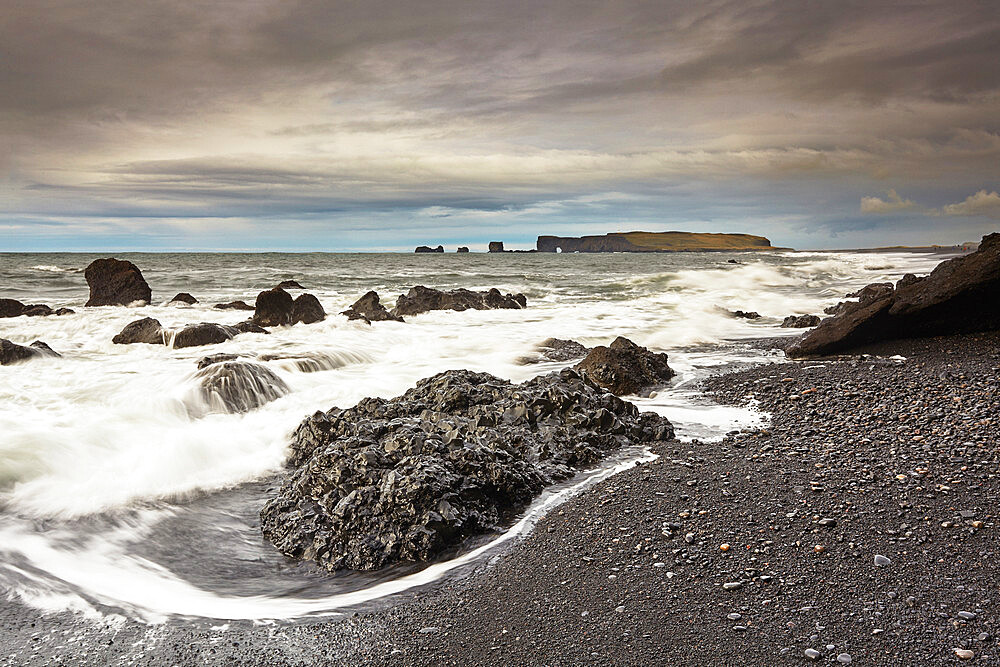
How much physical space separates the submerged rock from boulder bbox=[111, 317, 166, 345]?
527 centimetres

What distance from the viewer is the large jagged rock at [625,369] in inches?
304

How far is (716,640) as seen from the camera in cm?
271

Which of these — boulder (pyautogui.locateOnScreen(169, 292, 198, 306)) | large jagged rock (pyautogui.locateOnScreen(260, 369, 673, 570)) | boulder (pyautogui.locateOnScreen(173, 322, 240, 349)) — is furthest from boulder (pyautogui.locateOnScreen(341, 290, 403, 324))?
large jagged rock (pyautogui.locateOnScreen(260, 369, 673, 570))

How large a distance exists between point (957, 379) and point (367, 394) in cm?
630

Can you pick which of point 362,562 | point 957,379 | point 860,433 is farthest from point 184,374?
point 957,379

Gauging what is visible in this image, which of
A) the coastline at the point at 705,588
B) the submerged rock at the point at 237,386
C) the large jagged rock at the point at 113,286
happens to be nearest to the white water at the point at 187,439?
the submerged rock at the point at 237,386

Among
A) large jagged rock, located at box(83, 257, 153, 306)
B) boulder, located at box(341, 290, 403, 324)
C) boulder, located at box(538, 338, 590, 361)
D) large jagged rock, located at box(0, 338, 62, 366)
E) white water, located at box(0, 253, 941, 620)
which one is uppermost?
large jagged rock, located at box(83, 257, 153, 306)

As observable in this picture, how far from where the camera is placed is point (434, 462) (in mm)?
4316

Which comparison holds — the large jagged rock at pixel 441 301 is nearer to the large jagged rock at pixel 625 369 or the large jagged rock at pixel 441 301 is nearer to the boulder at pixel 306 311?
the boulder at pixel 306 311

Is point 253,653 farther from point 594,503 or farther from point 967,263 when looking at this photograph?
point 967,263

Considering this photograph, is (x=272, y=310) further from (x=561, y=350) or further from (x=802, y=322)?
(x=802, y=322)

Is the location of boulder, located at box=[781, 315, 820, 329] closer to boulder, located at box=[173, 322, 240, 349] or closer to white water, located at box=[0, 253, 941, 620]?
white water, located at box=[0, 253, 941, 620]

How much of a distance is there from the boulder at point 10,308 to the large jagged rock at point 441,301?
975cm

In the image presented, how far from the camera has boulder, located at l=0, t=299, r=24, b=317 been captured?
17.0 metres
